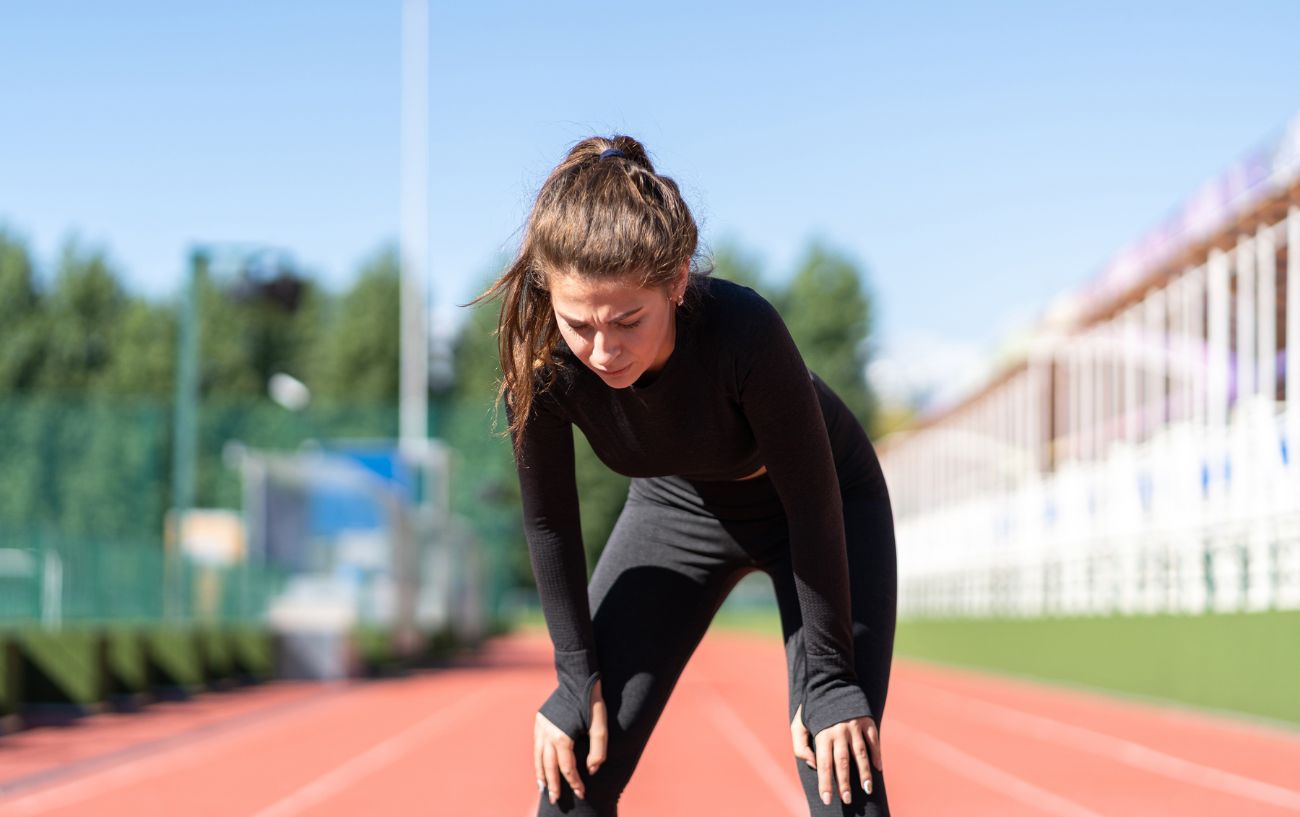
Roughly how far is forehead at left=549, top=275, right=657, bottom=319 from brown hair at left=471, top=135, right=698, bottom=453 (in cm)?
1

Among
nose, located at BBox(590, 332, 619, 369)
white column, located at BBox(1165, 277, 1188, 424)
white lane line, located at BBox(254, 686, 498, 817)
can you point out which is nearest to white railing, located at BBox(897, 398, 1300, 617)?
white column, located at BBox(1165, 277, 1188, 424)

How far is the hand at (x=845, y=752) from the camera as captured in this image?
2738 millimetres

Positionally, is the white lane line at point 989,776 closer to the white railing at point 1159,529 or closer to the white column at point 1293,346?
the white railing at point 1159,529

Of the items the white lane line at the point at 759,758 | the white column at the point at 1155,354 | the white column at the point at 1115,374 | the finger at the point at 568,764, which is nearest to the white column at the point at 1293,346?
the white lane line at the point at 759,758

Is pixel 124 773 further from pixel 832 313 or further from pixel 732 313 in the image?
pixel 832 313

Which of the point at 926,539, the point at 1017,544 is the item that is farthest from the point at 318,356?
the point at 1017,544

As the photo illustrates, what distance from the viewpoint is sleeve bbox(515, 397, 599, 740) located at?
291 cm

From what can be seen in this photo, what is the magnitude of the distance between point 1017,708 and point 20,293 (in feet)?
166

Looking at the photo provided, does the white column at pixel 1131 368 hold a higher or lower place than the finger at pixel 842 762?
higher

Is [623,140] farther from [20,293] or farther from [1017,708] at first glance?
[20,293]

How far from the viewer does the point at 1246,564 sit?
15289 mm

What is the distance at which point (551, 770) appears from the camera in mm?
2943

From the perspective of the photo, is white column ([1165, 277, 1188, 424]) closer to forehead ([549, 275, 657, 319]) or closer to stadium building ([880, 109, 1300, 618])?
stadium building ([880, 109, 1300, 618])

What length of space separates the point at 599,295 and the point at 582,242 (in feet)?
0.27
